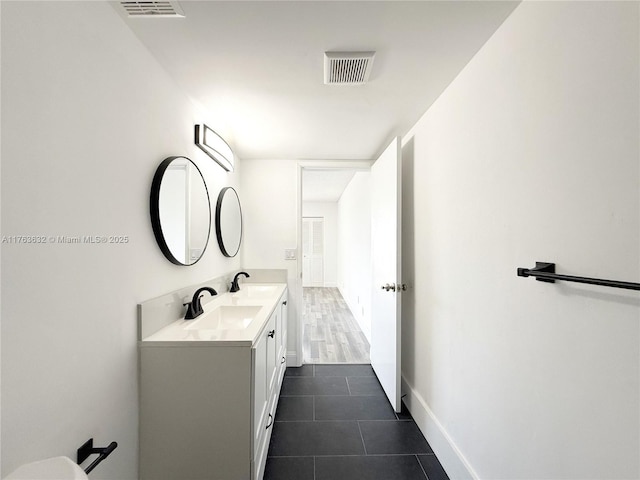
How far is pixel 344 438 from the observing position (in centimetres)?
192

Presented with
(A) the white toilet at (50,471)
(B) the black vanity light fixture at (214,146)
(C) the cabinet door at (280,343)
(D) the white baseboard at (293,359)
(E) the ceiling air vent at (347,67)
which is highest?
(E) the ceiling air vent at (347,67)

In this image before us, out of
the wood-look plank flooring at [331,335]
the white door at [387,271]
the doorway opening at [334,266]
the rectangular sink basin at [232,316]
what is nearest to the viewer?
the rectangular sink basin at [232,316]

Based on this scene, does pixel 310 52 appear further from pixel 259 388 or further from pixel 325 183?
pixel 325 183

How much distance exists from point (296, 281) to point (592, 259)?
2.51m

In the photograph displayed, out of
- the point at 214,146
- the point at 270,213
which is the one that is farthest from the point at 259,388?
the point at 270,213

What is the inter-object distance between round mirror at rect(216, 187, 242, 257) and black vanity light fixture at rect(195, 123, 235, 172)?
0.78 feet

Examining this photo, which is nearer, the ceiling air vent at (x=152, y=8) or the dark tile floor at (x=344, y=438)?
the ceiling air vent at (x=152, y=8)

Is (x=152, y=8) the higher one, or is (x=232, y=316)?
(x=152, y=8)

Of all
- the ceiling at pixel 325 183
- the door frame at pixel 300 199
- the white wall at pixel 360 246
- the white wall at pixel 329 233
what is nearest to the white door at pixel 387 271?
the door frame at pixel 300 199

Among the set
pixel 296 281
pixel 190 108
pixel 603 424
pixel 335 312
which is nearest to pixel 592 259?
pixel 603 424

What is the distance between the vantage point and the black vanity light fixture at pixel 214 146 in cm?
189

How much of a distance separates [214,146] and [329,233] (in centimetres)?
608

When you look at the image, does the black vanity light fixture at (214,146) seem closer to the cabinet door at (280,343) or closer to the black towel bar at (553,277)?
the cabinet door at (280,343)

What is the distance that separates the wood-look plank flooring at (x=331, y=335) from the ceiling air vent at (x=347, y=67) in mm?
2658
